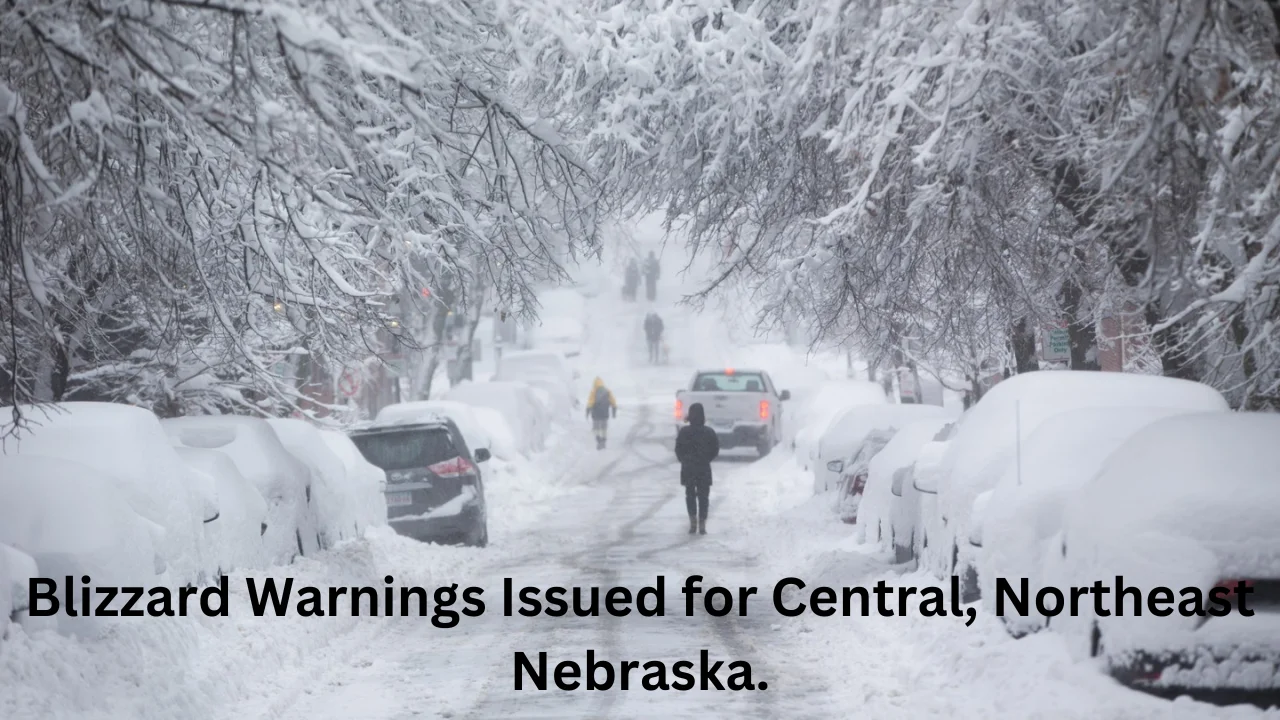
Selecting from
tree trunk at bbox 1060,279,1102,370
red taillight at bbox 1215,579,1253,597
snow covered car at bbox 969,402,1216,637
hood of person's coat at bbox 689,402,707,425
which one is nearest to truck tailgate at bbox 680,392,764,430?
hood of person's coat at bbox 689,402,707,425

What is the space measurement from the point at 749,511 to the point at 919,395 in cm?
699

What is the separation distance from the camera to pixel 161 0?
6.14 metres

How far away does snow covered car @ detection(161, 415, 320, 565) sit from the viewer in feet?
41.6

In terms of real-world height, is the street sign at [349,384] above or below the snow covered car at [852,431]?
above

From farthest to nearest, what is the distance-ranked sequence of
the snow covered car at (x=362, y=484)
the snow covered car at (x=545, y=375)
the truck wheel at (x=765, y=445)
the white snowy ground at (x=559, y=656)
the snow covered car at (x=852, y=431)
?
the snow covered car at (x=545, y=375), the truck wheel at (x=765, y=445), the snow covered car at (x=852, y=431), the snow covered car at (x=362, y=484), the white snowy ground at (x=559, y=656)

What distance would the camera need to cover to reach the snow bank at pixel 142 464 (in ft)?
30.9

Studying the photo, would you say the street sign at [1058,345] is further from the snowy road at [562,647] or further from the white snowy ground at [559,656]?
the snowy road at [562,647]

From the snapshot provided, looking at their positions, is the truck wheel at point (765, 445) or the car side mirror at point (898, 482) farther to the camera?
the truck wheel at point (765, 445)

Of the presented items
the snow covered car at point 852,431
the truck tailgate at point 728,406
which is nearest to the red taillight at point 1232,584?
the snow covered car at point 852,431

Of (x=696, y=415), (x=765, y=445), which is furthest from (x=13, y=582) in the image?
(x=765, y=445)

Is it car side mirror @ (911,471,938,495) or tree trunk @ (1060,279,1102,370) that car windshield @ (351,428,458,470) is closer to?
tree trunk @ (1060,279,1102,370)

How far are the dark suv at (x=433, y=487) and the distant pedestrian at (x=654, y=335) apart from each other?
4432 cm

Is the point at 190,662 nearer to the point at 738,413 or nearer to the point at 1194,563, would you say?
the point at 1194,563

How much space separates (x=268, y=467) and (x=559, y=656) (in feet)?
13.1
